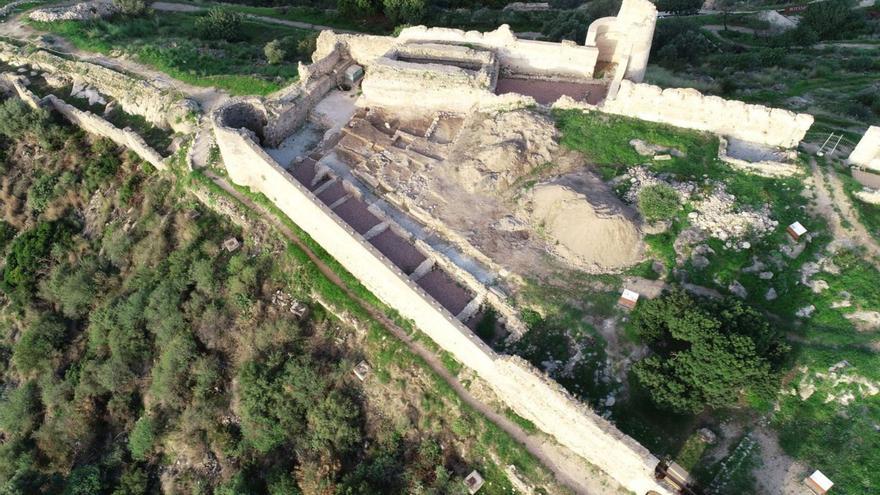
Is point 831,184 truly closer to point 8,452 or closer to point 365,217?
point 365,217

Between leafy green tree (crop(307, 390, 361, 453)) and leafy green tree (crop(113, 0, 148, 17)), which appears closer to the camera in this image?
leafy green tree (crop(307, 390, 361, 453))

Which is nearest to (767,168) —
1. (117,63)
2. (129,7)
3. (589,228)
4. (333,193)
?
(589,228)

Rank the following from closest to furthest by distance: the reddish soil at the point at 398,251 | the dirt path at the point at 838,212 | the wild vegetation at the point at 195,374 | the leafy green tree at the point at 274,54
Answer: the wild vegetation at the point at 195,374
the dirt path at the point at 838,212
the reddish soil at the point at 398,251
the leafy green tree at the point at 274,54

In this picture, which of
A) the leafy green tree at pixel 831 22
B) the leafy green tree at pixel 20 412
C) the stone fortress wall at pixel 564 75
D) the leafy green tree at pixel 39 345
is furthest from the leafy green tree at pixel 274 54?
the leafy green tree at pixel 831 22

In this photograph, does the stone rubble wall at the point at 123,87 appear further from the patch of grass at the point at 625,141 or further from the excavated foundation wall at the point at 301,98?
the patch of grass at the point at 625,141

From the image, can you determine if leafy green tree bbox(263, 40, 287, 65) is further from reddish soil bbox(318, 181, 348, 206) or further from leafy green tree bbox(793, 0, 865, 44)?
leafy green tree bbox(793, 0, 865, 44)

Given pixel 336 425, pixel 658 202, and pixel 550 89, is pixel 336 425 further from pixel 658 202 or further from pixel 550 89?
pixel 550 89

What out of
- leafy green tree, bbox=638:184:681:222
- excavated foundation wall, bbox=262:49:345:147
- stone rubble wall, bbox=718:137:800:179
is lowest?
excavated foundation wall, bbox=262:49:345:147

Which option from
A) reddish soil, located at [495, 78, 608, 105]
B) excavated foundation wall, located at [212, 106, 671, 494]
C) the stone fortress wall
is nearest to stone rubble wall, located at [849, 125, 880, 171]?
the stone fortress wall
